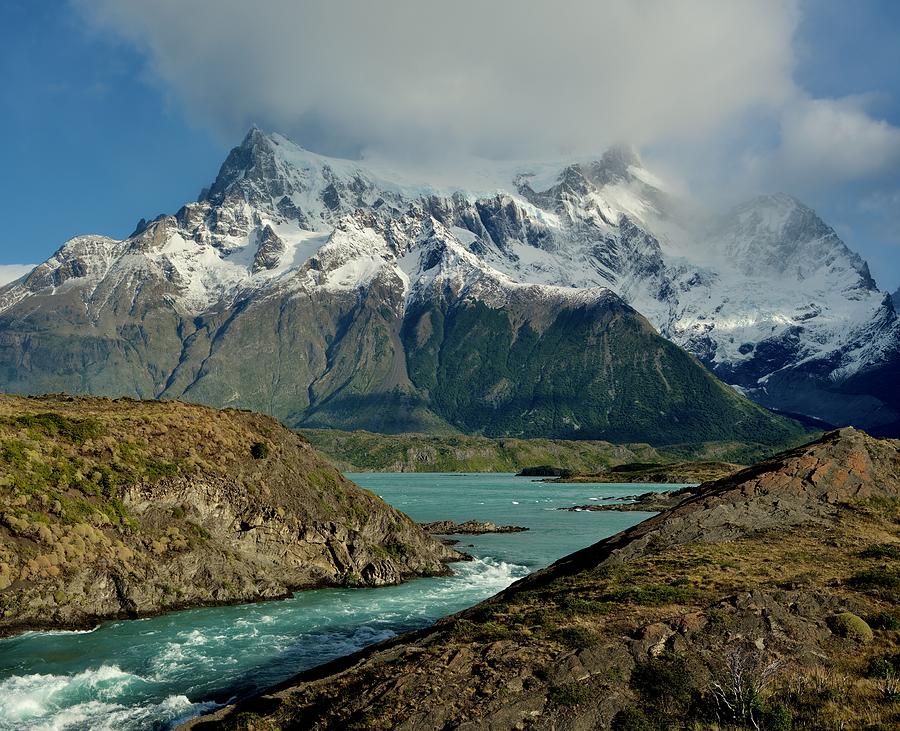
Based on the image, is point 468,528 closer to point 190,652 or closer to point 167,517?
point 167,517

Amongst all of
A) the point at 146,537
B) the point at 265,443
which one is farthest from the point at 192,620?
the point at 265,443

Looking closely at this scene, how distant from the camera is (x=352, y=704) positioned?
2711cm

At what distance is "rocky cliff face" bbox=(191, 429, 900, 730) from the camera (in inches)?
992

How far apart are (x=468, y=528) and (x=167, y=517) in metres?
68.2

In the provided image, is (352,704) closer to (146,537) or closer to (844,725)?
(844,725)

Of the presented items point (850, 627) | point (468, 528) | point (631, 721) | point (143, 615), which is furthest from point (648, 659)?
point (468, 528)

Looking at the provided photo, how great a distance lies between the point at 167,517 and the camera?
58.7 metres

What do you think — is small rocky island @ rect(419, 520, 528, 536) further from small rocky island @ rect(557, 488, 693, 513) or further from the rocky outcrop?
small rocky island @ rect(557, 488, 693, 513)

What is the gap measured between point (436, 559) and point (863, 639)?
167ft

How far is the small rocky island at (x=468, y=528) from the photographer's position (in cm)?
11744

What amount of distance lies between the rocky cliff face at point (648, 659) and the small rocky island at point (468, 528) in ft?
246

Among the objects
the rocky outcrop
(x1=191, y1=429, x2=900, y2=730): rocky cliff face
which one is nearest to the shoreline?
(x1=191, y1=429, x2=900, y2=730): rocky cliff face

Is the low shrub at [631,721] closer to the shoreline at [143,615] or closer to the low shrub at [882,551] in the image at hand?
the low shrub at [882,551]

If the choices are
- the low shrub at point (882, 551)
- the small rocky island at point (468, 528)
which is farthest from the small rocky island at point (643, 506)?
the low shrub at point (882, 551)
